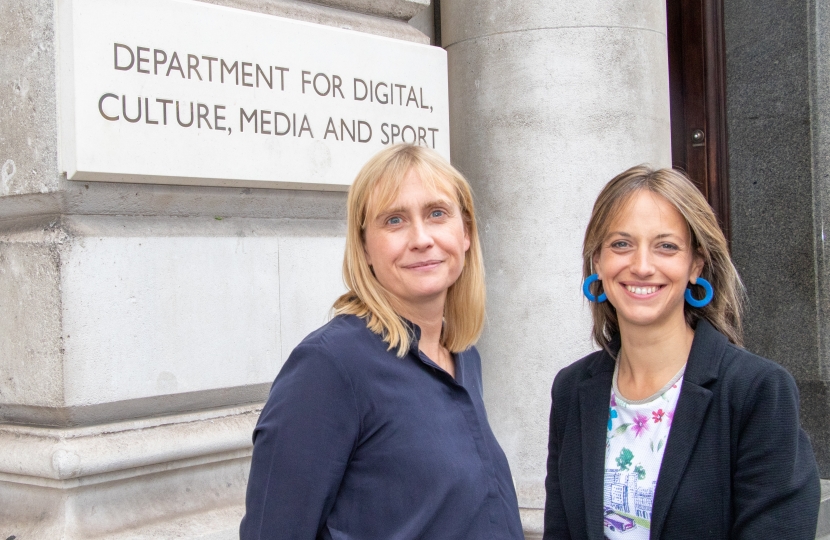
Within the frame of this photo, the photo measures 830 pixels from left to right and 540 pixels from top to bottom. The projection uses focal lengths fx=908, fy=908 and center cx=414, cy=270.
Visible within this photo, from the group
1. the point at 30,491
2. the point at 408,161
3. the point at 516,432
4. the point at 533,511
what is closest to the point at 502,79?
the point at 516,432

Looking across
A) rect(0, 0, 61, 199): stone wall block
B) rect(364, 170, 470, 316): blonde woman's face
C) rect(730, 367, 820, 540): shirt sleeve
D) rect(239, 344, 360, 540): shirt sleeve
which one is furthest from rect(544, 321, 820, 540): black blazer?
rect(0, 0, 61, 199): stone wall block

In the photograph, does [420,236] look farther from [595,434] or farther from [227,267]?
[227,267]

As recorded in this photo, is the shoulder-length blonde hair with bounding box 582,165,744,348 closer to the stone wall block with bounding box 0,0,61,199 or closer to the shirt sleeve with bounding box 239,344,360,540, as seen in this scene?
the shirt sleeve with bounding box 239,344,360,540

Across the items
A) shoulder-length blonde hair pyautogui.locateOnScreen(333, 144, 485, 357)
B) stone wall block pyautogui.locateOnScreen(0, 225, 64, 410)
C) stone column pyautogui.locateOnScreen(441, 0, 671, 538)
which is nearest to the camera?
shoulder-length blonde hair pyautogui.locateOnScreen(333, 144, 485, 357)

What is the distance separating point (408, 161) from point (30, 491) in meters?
1.76

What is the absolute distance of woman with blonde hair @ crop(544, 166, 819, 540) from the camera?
74.2 inches

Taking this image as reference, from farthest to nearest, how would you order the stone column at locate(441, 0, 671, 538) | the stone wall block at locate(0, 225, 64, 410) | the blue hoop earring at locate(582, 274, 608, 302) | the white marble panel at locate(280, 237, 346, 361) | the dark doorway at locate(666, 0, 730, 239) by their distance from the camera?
the dark doorway at locate(666, 0, 730, 239) < the stone column at locate(441, 0, 671, 538) < the white marble panel at locate(280, 237, 346, 361) < the stone wall block at locate(0, 225, 64, 410) < the blue hoop earring at locate(582, 274, 608, 302)

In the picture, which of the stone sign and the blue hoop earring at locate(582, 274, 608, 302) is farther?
the stone sign

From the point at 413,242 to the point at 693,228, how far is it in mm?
649

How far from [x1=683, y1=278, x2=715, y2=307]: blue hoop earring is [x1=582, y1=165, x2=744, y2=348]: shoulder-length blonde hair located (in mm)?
29

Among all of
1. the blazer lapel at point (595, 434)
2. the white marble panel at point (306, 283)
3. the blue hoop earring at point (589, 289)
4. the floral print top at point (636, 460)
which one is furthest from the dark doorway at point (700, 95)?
the floral print top at point (636, 460)

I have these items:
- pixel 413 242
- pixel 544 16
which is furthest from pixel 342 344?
pixel 544 16

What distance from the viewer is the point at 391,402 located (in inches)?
74.2

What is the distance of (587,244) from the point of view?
2258 millimetres
